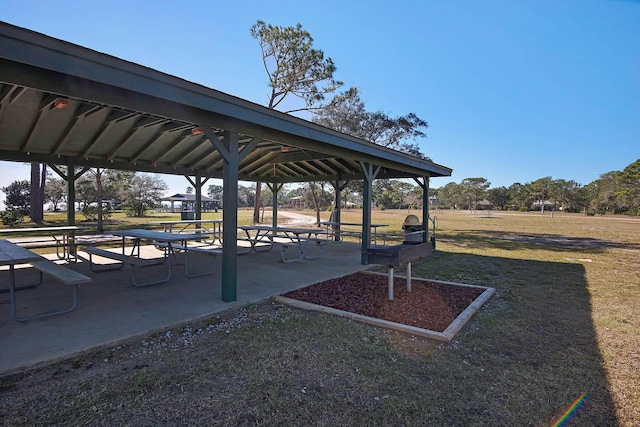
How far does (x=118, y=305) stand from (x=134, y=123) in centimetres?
331

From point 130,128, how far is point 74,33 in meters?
3.69

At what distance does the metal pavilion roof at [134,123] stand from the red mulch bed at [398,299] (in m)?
2.12

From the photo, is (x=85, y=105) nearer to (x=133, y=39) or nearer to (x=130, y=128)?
(x=130, y=128)

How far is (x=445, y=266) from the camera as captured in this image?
6.99 m

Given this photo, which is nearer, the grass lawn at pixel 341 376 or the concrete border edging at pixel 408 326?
the grass lawn at pixel 341 376

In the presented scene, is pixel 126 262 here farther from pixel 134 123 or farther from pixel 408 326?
pixel 408 326

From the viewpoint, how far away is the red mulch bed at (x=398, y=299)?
11.9 ft

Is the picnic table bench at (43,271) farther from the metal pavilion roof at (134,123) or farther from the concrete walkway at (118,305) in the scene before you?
the metal pavilion roof at (134,123)

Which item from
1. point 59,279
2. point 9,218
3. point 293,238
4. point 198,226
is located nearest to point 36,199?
point 9,218

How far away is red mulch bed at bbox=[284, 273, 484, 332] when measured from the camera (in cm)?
362

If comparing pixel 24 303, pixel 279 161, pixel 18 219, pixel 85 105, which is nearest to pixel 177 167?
pixel 279 161

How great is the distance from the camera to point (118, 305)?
12.2 ft

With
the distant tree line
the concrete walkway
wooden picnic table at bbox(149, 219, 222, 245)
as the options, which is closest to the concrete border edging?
the concrete walkway

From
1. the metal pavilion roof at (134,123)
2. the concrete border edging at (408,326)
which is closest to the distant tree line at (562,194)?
the metal pavilion roof at (134,123)
